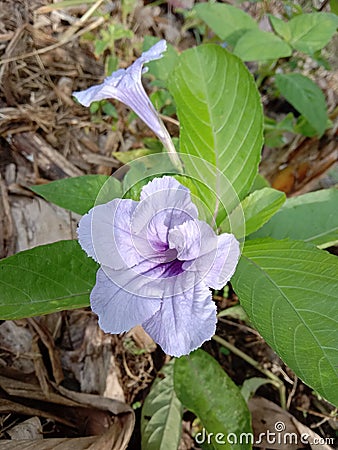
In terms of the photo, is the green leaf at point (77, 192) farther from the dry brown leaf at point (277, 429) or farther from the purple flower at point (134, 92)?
the dry brown leaf at point (277, 429)

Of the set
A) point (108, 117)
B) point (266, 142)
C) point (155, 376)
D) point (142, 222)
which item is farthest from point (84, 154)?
point (142, 222)

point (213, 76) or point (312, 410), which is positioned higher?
point (213, 76)

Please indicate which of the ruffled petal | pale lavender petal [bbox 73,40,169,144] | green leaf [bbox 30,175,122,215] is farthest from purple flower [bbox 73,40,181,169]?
the ruffled petal

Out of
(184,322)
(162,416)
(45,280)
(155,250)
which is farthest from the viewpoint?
(162,416)

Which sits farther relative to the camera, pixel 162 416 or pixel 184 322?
pixel 162 416

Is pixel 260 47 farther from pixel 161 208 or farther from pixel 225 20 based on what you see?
pixel 161 208

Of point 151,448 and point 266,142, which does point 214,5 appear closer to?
point 266,142

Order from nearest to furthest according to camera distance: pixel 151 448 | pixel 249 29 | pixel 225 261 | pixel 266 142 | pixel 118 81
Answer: pixel 225 261 < pixel 118 81 < pixel 151 448 < pixel 249 29 < pixel 266 142

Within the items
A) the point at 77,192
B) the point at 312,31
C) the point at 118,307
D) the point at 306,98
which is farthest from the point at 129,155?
the point at 118,307
